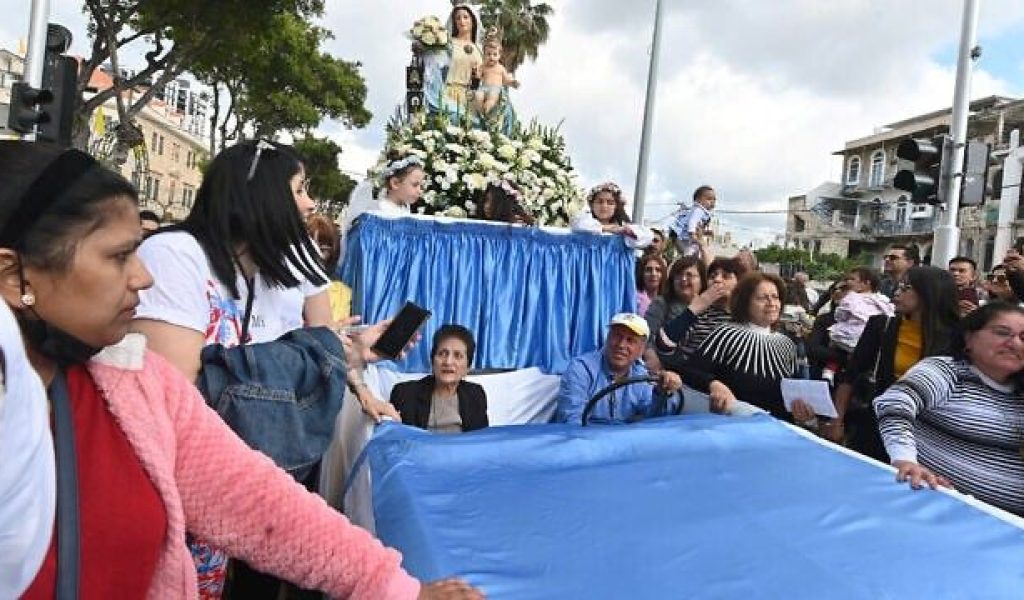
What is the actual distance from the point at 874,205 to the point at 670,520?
59828mm

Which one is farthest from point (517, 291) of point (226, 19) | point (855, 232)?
point (855, 232)

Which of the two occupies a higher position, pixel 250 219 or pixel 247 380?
pixel 250 219

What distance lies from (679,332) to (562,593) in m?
3.27

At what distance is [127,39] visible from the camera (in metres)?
15.0

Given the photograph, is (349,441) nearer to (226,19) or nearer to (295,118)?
(226,19)

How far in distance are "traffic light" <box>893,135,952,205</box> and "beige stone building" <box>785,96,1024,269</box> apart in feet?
124

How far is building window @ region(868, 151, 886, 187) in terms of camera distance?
57094 millimetres

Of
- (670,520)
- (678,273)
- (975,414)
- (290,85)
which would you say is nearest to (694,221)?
(678,273)

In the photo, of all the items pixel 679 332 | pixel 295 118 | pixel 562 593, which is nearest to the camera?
pixel 562 593

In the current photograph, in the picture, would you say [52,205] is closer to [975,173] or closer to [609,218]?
[609,218]

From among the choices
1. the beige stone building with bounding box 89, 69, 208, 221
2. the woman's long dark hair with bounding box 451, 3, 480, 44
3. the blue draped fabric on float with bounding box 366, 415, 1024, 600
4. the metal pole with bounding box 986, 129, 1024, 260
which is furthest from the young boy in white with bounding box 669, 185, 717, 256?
the beige stone building with bounding box 89, 69, 208, 221

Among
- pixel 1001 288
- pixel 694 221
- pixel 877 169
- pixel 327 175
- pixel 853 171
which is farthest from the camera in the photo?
pixel 853 171

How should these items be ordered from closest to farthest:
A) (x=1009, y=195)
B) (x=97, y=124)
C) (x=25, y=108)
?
(x=25, y=108) → (x=97, y=124) → (x=1009, y=195)

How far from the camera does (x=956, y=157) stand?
7859 mm
